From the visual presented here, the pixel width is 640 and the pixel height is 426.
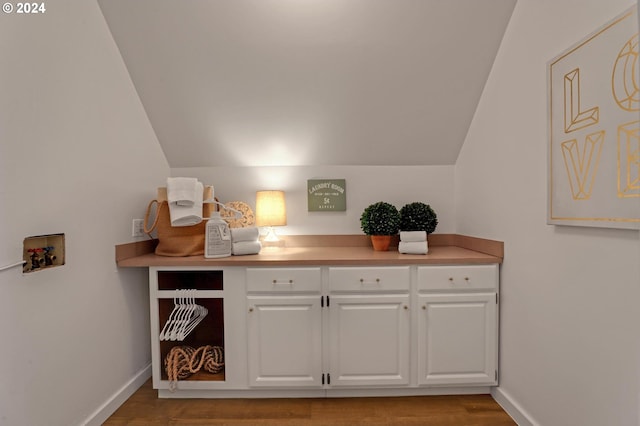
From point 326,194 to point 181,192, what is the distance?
40.4 inches

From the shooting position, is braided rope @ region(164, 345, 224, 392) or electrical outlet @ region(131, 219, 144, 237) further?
electrical outlet @ region(131, 219, 144, 237)

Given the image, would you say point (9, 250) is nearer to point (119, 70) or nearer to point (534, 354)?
point (119, 70)

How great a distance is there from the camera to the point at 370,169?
2545 mm

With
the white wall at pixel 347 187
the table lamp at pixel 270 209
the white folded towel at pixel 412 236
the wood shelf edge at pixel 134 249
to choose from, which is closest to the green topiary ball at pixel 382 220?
the white folded towel at pixel 412 236

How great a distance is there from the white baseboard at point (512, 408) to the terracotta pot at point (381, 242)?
1031 mm

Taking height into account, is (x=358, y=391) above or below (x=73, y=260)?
below

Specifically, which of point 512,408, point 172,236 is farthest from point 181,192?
point 512,408

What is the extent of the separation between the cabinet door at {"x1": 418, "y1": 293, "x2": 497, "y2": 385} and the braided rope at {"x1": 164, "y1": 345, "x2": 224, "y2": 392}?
119cm

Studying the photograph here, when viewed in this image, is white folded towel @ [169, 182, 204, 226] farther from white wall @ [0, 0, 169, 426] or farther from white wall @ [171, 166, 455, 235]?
white wall @ [171, 166, 455, 235]

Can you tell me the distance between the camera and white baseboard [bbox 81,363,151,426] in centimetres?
171

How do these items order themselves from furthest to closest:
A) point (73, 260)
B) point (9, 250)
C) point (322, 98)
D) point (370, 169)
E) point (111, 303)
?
point (370, 169) → point (322, 98) → point (111, 303) → point (73, 260) → point (9, 250)

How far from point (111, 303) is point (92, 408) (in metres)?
0.51

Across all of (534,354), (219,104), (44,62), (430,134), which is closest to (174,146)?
(219,104)
